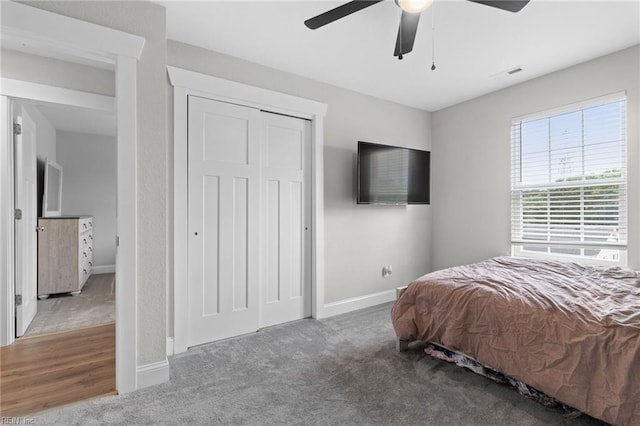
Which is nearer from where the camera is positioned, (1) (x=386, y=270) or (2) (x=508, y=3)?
(2) (x=508, y=3)

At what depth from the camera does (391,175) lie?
366 cm

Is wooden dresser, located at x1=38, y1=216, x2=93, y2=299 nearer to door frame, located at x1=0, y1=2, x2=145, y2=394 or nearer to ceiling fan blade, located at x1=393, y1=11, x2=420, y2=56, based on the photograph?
door frame, located at x1=0, y1=2, x2=145, y2=394

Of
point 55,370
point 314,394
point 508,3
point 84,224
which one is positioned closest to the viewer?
point 508,3

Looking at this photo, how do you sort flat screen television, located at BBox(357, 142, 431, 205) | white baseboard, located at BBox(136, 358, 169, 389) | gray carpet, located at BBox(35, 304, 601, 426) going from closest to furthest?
gray carpet, located at BBox(35, 304, 601, 426) → white baseboard, located at BBox(136, 358, 169, 389) → flat screen television, located at BBox(357, 142, 431, 205)

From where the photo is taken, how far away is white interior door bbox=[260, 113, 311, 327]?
3064mm

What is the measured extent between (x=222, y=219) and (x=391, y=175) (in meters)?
2.00

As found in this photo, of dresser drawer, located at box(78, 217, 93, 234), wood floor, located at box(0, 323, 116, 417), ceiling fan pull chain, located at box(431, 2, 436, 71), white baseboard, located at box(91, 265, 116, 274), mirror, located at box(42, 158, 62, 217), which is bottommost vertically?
wood floor, located at box(0, 323, 116, 417)

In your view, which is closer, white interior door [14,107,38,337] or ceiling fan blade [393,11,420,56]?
ceiling fan blade [393,11,420,56]

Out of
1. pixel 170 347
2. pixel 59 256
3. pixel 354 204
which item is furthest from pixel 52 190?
pixel 354 204

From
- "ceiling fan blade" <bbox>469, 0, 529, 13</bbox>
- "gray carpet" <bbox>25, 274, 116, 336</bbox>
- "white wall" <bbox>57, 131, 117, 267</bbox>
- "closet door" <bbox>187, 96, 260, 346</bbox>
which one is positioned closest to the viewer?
"ceiling fan blade" <bbox>469, 0, 529, 13</bbox>

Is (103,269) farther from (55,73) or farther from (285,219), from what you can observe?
(285,219)

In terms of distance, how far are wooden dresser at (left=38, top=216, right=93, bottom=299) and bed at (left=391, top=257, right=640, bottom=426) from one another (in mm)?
4160

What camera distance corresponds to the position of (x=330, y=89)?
3.43 metres

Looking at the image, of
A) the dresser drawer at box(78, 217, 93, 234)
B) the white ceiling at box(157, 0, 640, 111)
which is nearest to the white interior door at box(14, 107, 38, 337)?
the dresser drawer at box(78, 217, 93, 234)
